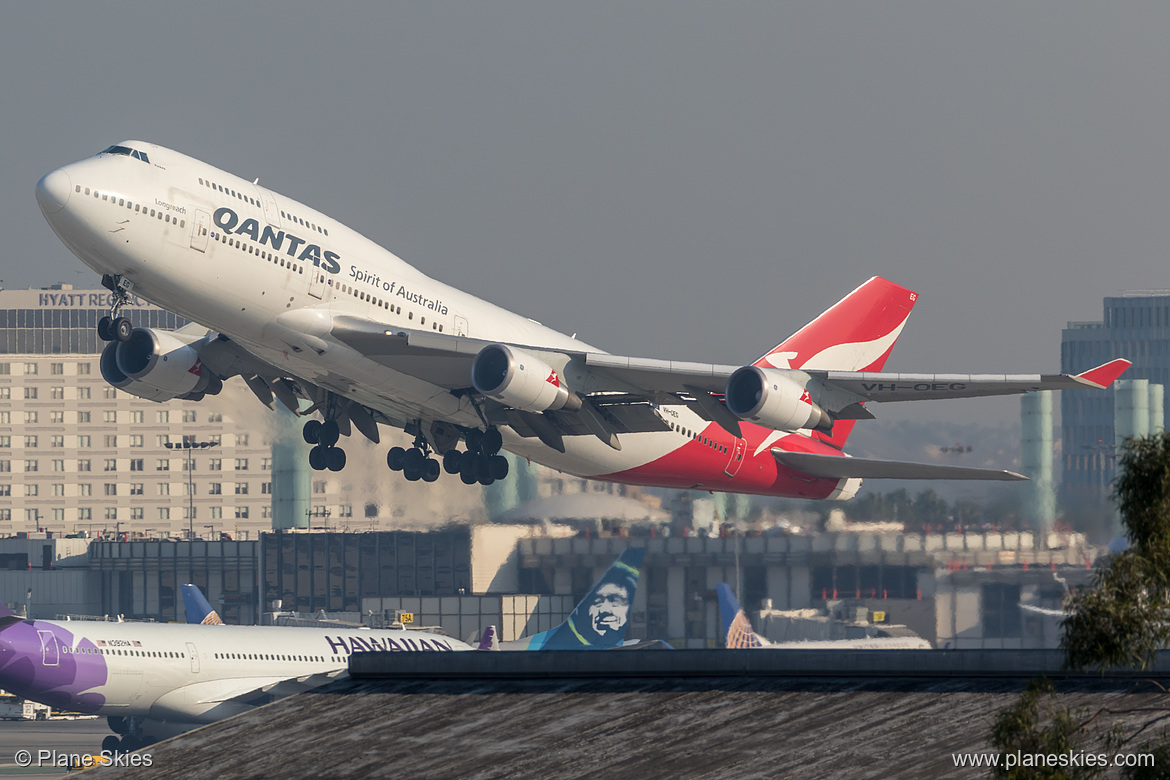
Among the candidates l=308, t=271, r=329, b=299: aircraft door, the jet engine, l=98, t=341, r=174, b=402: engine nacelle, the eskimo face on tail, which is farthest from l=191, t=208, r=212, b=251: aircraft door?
the eskimo face on tail

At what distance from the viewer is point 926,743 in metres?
18.1

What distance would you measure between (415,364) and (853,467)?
41.7 ft

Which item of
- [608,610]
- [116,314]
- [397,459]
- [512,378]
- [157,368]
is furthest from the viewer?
[608,610]

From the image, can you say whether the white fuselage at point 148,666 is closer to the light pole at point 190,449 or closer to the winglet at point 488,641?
the winglet at point 488,641

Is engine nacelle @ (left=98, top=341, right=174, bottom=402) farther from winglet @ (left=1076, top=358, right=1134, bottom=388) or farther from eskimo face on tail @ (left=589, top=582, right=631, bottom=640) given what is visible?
winglet @ (left=1076, top=358, right=1134, bottom=388)

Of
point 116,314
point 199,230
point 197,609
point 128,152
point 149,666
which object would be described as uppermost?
point 128,152

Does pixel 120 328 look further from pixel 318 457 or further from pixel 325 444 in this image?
pixel 318 457

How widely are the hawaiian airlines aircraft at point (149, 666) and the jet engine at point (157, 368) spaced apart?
6544 millimetres

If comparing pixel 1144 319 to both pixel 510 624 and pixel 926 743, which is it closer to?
pixel 510 624

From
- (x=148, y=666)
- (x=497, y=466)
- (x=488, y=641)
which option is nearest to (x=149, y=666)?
(x=148, y=666)

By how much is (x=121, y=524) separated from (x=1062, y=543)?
12608 cm

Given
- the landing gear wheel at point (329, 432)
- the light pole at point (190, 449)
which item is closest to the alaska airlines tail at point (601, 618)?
the landing gear wheel at point (329, 432)

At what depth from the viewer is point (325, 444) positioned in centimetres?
3906

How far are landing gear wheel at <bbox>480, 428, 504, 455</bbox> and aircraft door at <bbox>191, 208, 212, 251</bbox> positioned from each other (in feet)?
28.4
